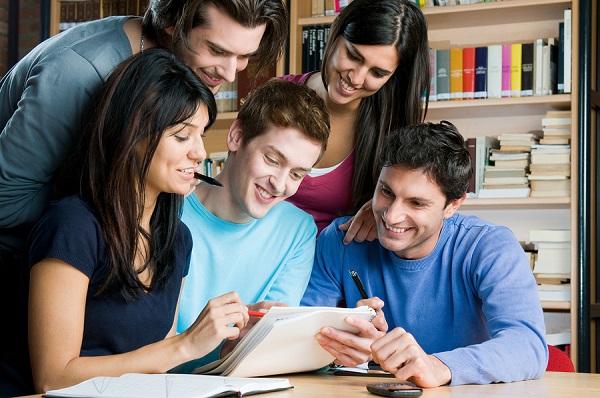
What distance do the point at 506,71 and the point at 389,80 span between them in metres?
1.66

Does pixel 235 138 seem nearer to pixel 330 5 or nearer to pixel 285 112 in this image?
pixel 285 112

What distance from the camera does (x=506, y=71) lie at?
3760 mm

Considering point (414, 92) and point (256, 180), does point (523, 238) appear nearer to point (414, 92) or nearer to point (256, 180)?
point (414, 92)

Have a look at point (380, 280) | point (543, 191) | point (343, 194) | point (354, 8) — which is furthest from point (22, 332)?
point (543, 191)

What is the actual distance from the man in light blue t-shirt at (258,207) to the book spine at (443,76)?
1926 mm

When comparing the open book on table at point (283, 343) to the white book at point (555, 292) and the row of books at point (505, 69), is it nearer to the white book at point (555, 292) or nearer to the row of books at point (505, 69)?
the white book at point (555, 292)

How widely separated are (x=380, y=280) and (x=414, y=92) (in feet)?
1.80

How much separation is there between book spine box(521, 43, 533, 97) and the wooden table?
7.63ft

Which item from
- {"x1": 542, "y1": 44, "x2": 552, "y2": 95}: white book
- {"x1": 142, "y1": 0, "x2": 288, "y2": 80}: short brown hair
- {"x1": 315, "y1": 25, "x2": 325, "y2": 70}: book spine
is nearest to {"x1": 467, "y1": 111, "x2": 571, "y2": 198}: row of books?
{"x1": 542, "y1": 44, "x2": 552, "y2": 95}: white book

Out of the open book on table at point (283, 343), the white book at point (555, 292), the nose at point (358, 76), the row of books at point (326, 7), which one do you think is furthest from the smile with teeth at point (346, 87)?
the row of books at point (326, 7)

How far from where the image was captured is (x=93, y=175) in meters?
1.50

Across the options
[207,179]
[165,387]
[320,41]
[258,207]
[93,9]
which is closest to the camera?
Result: [165,387]

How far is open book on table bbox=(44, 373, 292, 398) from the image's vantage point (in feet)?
3.67

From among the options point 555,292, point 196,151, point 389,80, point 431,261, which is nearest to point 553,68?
point 555,292
